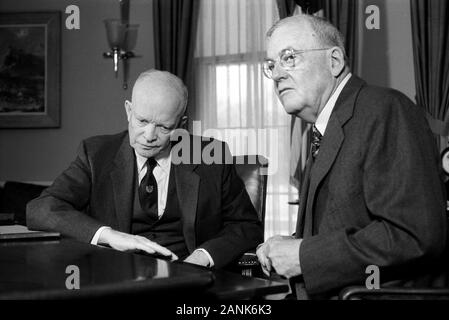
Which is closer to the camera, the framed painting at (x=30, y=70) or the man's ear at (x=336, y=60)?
the man's ear at (x=336, y=60)

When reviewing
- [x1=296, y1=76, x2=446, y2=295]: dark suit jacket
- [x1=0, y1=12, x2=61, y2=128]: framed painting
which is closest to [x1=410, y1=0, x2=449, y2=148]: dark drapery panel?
[x1=296, y1=76, x2=446, y2=295]: dark suit jacket

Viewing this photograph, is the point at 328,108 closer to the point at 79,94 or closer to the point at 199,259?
the point at 199,259

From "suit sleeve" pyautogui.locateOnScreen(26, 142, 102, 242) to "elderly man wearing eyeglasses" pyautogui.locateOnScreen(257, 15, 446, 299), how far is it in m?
0.85

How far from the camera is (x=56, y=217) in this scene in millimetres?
2555

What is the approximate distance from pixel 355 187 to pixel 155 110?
119 cm

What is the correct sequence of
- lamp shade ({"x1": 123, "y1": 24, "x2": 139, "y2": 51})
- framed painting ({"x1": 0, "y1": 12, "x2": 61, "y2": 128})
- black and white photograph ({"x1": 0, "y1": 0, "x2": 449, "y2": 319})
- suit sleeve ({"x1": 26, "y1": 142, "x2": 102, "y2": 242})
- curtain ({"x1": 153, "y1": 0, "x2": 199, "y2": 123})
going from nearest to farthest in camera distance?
black and white photograph ({"x1": 0, "y1": 0, "x2": 449, "y2": 319}) → suit sleeve ({"x1": 26, "y1": 142, "x2": 102, "y2": 242}) → curtain ({"x1": 153, "y1": 0, "x2": 199, "y2": 123}) → lamp shade ({"x1": 123, "y1": 24, "x2": 139, "y2": 51}) → framed painting ({"x1": 0, "y1": 12, "x2": 61, "y2": 128})

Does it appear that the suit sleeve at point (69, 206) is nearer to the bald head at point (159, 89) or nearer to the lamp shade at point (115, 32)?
the bald head at point (159, 89)

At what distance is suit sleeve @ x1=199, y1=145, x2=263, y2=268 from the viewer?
2.57m

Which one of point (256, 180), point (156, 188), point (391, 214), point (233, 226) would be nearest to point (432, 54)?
point (256, 180)

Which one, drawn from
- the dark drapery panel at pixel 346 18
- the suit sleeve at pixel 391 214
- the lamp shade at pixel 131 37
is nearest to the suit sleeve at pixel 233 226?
the suit sleeve at pixel 391 214

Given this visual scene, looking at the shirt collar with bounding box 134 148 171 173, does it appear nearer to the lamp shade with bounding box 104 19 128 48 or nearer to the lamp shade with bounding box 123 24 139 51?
the lamp shade with bounding box 104 19 128 48

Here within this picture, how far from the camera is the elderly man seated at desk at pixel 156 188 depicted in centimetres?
278

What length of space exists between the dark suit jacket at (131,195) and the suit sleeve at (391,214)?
35.1 inches
